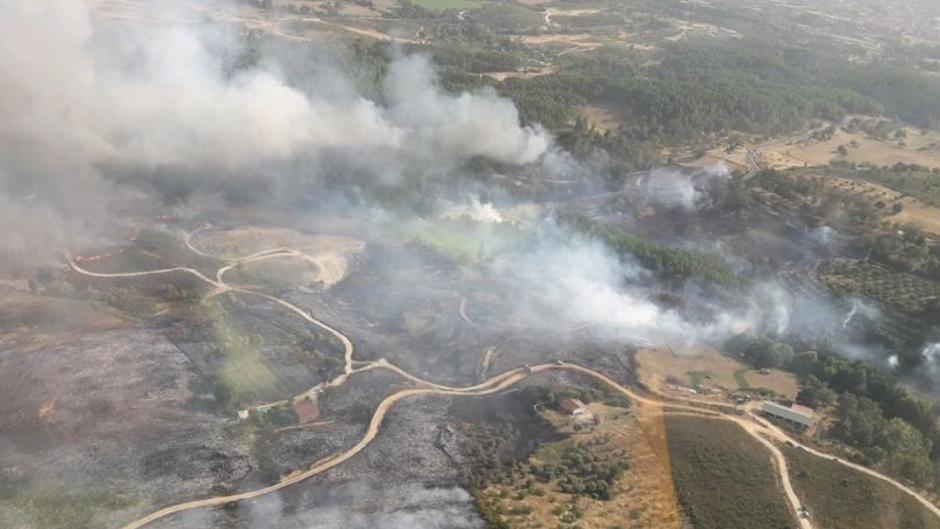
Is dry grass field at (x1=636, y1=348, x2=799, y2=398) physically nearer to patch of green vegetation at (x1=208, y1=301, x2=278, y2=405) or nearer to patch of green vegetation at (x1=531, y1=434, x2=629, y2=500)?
patch of green vegetation at (x1=531, y1=434, x2=629, y2=500)

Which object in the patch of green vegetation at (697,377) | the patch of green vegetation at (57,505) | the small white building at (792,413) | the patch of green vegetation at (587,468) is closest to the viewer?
the patch of green vegetation at (57,505)

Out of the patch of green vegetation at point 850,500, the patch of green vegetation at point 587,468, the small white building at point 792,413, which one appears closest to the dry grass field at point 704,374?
the small white building at point 792,413

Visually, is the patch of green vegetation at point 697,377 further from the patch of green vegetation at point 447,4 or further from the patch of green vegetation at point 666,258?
the patch of green vegetation at point 447,4

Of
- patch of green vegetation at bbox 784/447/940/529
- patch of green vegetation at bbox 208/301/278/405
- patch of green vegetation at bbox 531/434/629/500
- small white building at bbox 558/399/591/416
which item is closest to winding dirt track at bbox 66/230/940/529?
patch of green vegetation at bbox 784/447/940/529

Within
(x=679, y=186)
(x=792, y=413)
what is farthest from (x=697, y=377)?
(x=679, y=186)

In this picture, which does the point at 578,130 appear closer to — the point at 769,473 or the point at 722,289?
the point at 722,289

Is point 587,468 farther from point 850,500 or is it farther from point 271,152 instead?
point 271,152
